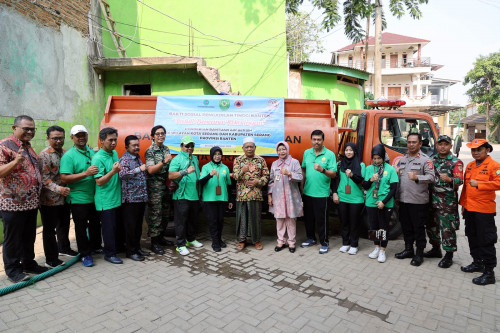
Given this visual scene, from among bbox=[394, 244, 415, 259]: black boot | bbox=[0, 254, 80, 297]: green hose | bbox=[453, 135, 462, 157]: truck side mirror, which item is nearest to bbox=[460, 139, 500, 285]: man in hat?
bbox=[394, 244, 415, 259]: black boot

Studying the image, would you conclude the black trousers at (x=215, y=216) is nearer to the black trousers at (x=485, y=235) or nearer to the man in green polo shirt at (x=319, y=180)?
the man in green polo shirt at (x=319, y=180)

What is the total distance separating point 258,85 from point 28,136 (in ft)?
24.1

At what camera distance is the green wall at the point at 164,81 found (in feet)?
29.5

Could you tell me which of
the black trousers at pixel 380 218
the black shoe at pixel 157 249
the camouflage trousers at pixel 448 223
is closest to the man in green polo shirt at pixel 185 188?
the black shoe at pixel 157 249

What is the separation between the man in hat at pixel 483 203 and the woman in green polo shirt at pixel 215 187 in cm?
314

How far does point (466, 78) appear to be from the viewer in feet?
114

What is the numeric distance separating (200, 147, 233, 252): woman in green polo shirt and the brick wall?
4.37m

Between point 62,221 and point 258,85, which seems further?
point 258,85

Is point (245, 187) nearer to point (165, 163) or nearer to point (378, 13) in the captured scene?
point (165, 163)

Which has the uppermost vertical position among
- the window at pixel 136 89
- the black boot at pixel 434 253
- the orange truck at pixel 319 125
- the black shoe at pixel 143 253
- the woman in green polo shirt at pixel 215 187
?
the window at pixel 136 89

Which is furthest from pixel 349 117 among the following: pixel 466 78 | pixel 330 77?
pixel 466 78

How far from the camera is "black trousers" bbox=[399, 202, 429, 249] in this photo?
4004 mm

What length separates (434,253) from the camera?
4.30 meters

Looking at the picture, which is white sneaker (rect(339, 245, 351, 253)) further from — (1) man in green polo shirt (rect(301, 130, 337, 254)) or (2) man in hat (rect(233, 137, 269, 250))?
(2) man in hat (rect(233, 137, 269, 250))
